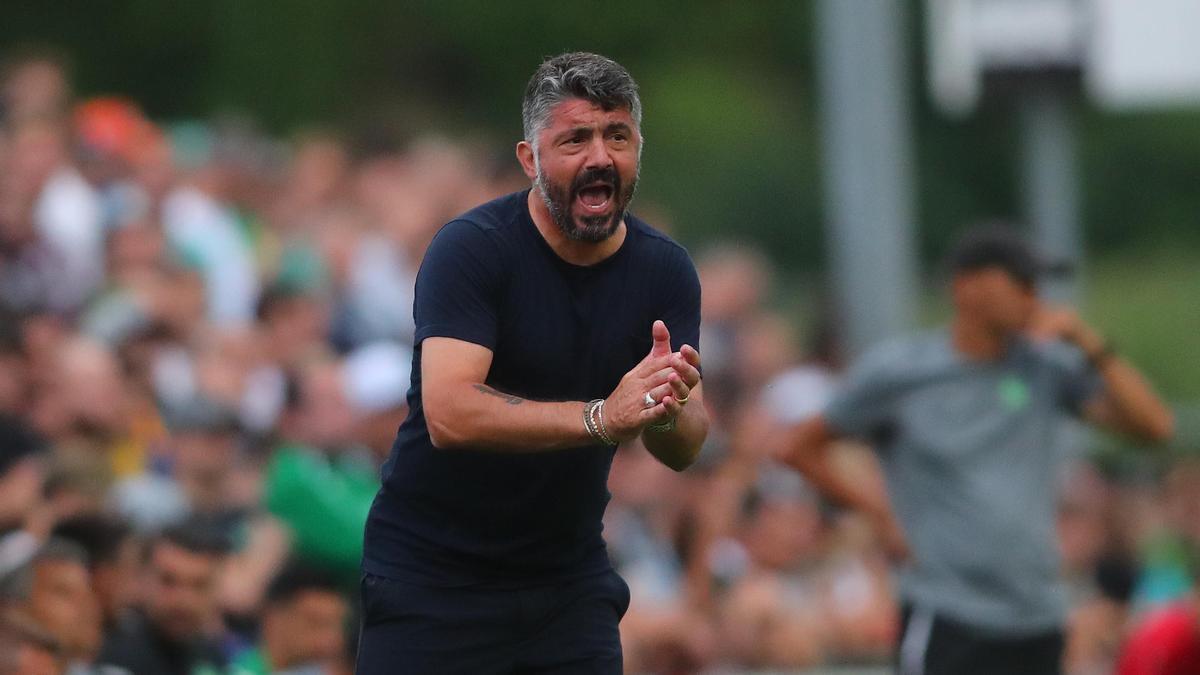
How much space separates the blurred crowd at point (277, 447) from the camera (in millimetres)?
7492

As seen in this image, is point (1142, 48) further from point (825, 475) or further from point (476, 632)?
point (476, 632)

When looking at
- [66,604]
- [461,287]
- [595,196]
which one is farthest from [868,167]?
[461,287]

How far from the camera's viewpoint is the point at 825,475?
8.23 meters

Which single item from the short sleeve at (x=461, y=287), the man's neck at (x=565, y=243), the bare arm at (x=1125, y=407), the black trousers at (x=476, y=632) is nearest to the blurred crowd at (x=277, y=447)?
the black trousers at (x=476, y=632)

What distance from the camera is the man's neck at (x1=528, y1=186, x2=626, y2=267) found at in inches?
216

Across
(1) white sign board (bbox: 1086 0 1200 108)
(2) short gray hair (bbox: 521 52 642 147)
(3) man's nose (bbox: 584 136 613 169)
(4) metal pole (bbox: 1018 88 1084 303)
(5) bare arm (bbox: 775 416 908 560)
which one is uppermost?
(1) white sign board (bbox: 1086 0 1200 108)

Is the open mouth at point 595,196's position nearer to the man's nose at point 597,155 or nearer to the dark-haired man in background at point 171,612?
the man's nose at point 597,155

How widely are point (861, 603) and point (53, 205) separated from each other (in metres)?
4.86

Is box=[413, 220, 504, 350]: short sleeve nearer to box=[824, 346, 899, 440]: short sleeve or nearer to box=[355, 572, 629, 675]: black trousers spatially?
box=[355, 572, 629, 675]: black trousers

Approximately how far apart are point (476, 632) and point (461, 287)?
0.92 meters

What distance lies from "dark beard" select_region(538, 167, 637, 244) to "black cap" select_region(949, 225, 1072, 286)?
2733 millimetres

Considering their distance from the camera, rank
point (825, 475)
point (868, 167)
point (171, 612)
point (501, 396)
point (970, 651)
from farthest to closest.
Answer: point (868, 167)
point (825, 475)
point (970, 651)
point (171, 612)
point (501, 396)

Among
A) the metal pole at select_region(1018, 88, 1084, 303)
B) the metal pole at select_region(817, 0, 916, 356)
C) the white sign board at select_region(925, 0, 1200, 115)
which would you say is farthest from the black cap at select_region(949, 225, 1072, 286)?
the metal pole at select_region(1018, 88, 1084, 303)

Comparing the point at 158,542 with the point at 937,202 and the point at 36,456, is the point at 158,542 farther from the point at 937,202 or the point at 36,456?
the point at 937,202
